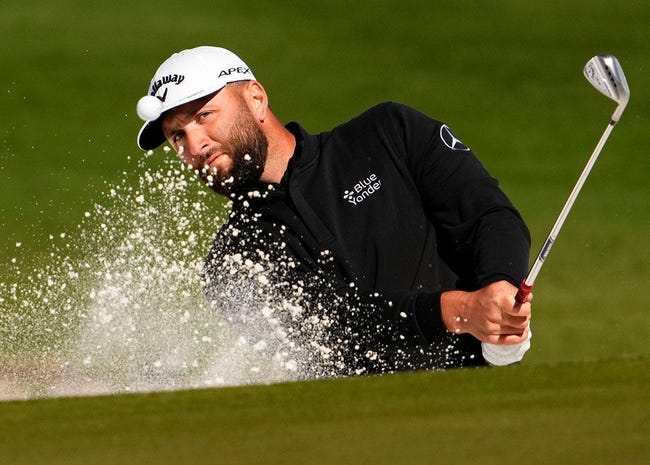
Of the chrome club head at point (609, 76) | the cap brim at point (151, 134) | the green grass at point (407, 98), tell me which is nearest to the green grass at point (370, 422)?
the chrome club head at point (609, 76)

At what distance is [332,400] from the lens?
6.47 ft

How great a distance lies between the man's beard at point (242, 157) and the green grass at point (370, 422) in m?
1.26

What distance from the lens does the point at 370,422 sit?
191 cm

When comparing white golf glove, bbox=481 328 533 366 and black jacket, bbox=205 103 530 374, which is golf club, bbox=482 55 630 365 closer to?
white golf glove, bbox=481 328 533 366

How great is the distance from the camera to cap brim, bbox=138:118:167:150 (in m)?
3.32

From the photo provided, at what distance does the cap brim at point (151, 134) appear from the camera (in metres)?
3.32

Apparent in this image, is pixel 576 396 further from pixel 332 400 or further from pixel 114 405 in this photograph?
pixel 114 405

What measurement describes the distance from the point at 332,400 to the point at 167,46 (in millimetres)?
5175

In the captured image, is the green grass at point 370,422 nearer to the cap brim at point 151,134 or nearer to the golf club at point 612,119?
the golf club at point 612,119

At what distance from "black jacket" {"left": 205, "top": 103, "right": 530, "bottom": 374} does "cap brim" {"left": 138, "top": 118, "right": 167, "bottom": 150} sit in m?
0.27

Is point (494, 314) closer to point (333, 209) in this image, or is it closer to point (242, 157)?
point (333, 209)

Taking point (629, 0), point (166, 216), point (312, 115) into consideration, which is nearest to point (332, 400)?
point (166, 216)

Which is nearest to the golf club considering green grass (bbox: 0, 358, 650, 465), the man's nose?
green grass (bbox: 0, 358, 650, 465)

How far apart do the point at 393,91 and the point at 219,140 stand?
11.3 ft
